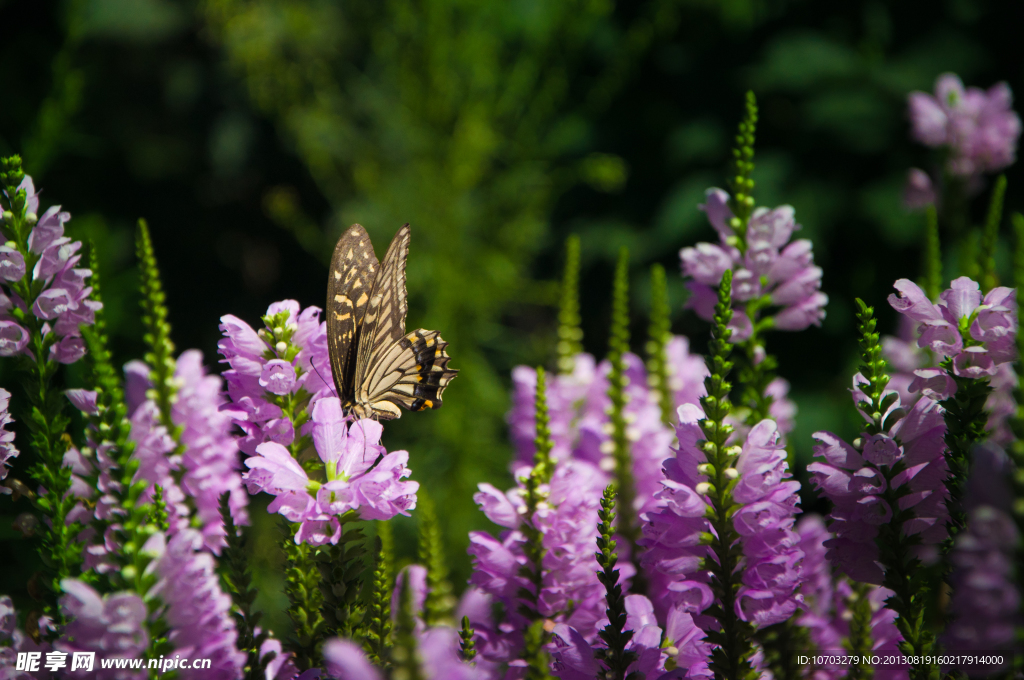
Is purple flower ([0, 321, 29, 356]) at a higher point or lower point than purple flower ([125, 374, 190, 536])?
higher

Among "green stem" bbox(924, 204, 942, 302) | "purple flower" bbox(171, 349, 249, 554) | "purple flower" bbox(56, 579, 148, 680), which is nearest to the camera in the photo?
"purple flower" bbox(56, 579, 148, 680)

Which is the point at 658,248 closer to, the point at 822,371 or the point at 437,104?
the point at 822,371

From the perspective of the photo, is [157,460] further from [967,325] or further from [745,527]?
[967,325]

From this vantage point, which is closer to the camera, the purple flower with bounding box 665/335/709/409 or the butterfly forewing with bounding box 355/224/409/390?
the butterfly forewing with bounding box 355/224/409/390

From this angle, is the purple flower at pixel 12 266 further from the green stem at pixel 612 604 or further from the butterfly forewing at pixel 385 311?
the green stem at pixel 612 604

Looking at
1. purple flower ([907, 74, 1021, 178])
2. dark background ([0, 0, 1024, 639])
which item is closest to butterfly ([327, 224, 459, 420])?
dark background ([0, 0, 1024, 639])

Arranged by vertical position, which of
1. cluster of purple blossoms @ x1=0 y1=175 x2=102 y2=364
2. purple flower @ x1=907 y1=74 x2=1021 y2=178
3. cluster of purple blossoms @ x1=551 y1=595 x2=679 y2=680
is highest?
purple flower @ x1=907 y1=74 x2=1021 y2=178

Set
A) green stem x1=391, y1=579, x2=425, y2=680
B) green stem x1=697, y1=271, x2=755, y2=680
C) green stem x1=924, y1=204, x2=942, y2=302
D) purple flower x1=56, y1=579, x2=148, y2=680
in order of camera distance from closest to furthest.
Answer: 1. green stem x1=391, y1=579, x2=425, y2=680
2. purple flower x1=56, y1=579, x2=148, y2=680
3. green stem x1=697, y1=271, x2=755, y2=680
4. green stem x1=924, y1=204, x2=942, y2=302

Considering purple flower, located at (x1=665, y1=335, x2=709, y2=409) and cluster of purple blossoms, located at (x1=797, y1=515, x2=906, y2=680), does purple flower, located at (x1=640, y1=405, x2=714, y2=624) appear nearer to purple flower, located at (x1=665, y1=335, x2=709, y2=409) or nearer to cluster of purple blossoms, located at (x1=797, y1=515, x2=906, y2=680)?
cluster of purple blossoms, located at (x1=797, y1=515, x2=906, y2=680)

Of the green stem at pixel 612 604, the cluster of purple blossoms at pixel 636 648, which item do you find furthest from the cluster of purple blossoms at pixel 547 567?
the green stem at pixel 612 604
